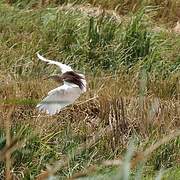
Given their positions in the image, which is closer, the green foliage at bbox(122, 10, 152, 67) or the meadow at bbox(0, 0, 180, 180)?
the meadow at bbox(0, 0, 180, 180)

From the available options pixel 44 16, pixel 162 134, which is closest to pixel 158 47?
pixel 44 16

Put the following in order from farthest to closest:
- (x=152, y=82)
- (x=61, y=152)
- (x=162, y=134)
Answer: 1. (x=152, y=82)
2. (x=162, y=134)
3. (x=61, y=152)

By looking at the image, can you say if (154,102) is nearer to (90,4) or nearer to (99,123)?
(99,123)

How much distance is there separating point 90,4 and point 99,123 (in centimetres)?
350

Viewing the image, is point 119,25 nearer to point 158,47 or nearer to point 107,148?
point 158,47

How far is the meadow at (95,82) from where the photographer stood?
4566 millimetres

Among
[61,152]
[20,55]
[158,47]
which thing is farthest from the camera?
[158,47]

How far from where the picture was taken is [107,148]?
488 centimetres

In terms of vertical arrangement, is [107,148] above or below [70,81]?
below

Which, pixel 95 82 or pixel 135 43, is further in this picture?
pixel 135 43

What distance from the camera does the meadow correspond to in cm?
457

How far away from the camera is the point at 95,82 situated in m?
6.13

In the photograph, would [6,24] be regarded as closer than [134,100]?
No

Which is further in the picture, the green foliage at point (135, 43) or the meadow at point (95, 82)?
the green foliage at point (135, 43)
